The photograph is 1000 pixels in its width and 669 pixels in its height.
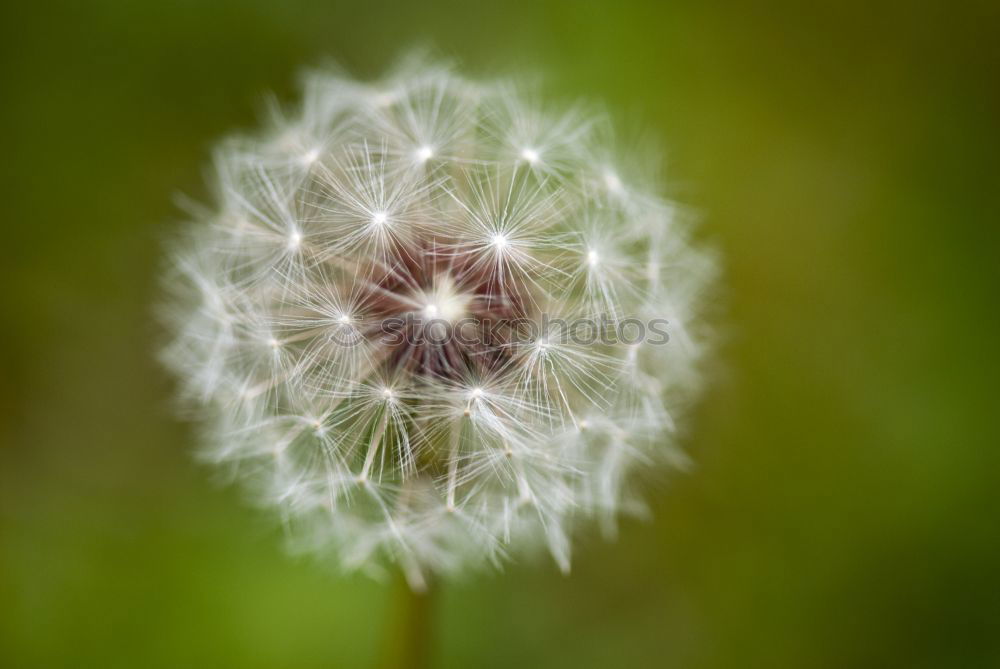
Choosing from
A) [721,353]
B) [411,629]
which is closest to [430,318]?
[411,629]

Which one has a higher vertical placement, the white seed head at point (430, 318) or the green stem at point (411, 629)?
the white seed head at point (430, 318)

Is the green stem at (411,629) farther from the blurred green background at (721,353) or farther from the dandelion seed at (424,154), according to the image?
the dandelion seed at (424,154)

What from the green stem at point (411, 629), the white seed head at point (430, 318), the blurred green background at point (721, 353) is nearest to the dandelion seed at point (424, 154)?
the white seed head at point (430, 318)

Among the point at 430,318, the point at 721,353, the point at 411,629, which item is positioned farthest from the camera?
the point at 721,353

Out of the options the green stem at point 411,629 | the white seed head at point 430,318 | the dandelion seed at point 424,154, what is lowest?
the green stem at point 411,629

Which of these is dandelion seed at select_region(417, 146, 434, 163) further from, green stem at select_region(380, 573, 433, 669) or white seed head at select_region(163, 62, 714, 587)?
green stem at select_region(380, 573, 433, 669)

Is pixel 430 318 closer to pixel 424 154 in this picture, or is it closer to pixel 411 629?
pixel 424 154

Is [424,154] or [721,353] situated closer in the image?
[424,154]
